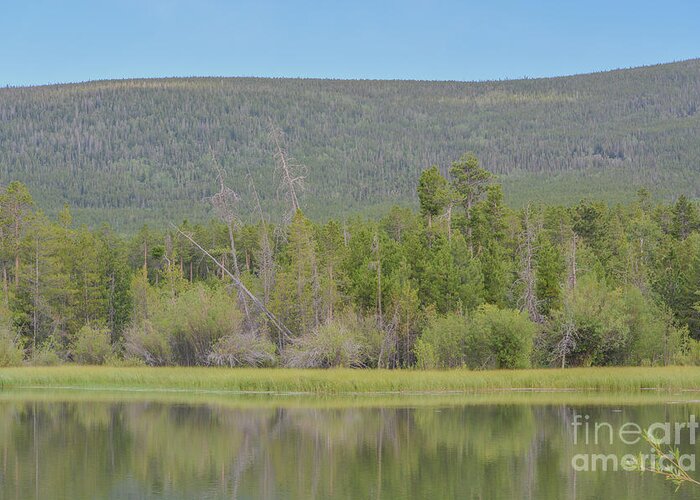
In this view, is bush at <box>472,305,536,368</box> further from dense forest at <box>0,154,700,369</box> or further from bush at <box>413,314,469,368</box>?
bush at <box>413,314,469,368</box>

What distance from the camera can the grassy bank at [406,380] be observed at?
5638 cm

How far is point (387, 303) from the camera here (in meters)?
68.2

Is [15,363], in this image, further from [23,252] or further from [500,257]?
[500,257]

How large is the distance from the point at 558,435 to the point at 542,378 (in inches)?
754

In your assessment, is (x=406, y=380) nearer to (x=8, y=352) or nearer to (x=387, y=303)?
(x=387, y=303)

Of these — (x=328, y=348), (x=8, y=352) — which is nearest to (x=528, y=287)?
(x=328, y=348)

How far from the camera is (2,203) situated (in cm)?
8406

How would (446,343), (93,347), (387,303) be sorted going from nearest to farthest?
(446,343) < (387,303) < (93,347)

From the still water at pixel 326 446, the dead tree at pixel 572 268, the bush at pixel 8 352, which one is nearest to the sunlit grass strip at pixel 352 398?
the still water at pixel 326 446

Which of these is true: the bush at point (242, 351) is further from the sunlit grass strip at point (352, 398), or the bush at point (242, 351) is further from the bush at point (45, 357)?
the bush at point (45, 357)

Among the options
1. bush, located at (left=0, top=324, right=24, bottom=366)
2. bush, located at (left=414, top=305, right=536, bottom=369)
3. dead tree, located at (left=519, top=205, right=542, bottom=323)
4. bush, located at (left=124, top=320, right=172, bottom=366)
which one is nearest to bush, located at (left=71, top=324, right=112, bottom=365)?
bush, located at (left=0, top=324, right=24, bottom=366)

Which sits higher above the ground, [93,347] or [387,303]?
[387,303]

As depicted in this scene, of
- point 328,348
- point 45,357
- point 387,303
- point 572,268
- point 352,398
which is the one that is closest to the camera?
point 352,398

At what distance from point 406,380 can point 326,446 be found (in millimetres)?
19402
